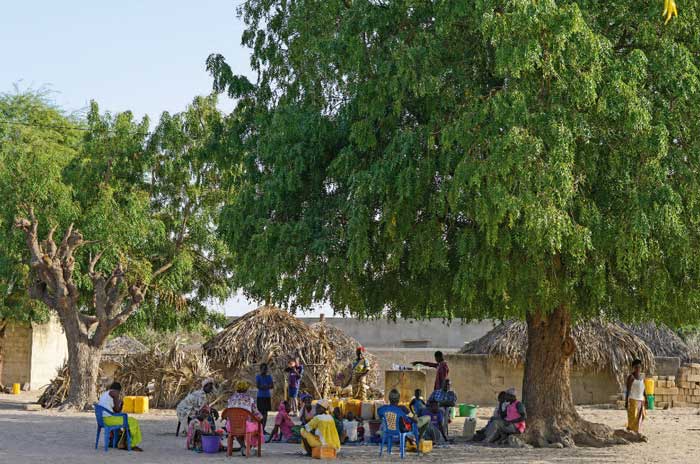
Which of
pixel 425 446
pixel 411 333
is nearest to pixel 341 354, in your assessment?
pixel 425 446

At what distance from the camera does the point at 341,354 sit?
29.6 metres

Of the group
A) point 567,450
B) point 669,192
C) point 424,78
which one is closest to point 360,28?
point 424,78

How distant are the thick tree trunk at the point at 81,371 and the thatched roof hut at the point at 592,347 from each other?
1119 centimetres

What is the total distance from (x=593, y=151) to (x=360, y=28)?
393 centimetres

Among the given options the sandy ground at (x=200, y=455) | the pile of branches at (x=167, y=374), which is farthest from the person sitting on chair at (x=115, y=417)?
the pile of branches at (x=167, y=374)

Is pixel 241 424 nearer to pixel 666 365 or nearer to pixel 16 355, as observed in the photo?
pixel 666 365

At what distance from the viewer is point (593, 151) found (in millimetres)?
13500

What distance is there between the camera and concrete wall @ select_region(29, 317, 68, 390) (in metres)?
33.9

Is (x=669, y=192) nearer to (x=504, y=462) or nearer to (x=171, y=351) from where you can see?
(x=504, y=462)

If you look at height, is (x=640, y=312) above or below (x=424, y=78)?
below

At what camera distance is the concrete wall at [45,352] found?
3388cm

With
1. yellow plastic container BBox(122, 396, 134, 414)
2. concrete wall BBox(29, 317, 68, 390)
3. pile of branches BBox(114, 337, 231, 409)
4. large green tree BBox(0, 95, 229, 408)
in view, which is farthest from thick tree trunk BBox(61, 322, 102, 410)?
concrete wall BBox(29, 317, 68, 390)

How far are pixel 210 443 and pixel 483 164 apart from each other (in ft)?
21.8

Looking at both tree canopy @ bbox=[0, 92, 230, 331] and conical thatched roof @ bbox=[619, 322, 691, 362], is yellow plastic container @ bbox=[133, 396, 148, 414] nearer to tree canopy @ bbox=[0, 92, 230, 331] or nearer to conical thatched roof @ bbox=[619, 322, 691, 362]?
Result: tree canopy @ bbox=[0, 92, 230, 331]
